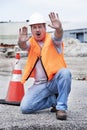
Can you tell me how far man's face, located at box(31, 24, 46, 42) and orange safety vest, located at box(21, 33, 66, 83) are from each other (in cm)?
8

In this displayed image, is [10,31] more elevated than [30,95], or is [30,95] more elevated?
[30,95]

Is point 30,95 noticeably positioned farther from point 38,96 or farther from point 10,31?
point 10,31

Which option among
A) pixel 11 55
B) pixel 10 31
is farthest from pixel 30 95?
pixel 10 31

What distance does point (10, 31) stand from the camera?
68.6 meters

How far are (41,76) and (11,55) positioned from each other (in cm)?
2557

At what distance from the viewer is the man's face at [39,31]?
6.91 meters

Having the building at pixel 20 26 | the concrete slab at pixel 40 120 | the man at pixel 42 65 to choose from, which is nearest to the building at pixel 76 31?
the building at pixel 20 26

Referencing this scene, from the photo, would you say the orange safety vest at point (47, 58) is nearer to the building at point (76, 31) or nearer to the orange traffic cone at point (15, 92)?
the orange traffic cone at point (15, 92)

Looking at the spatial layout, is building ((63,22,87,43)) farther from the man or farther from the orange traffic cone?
the man

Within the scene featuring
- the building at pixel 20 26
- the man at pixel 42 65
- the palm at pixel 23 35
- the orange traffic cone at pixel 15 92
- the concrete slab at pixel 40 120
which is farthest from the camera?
the building at pixel 20 26

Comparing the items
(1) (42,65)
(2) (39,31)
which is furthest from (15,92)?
(2) (39,31)

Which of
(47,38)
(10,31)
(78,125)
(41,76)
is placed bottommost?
(10,31)

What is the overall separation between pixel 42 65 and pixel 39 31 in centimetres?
46

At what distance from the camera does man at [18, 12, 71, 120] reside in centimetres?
674
